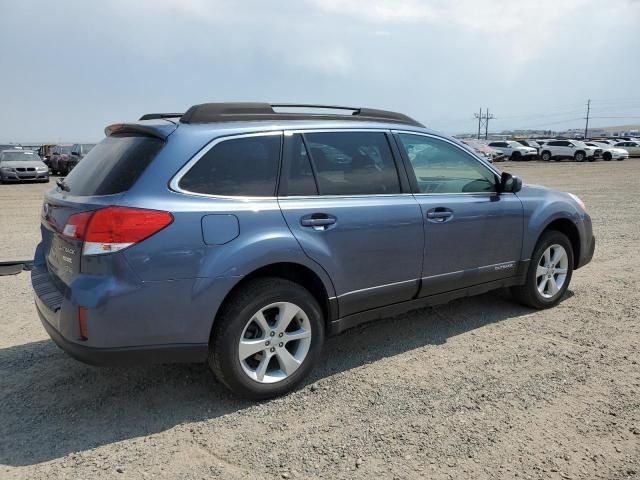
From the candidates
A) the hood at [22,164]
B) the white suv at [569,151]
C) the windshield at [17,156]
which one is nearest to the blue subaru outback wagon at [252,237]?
the hood at [22,164]

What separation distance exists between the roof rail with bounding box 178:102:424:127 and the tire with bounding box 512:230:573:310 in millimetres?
1892

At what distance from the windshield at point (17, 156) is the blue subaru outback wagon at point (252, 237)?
73.0 ft

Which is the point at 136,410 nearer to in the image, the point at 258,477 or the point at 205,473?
the point at 205,473

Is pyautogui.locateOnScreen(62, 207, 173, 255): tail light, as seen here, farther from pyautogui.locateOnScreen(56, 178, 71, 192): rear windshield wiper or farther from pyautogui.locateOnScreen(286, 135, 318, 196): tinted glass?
pyautogui.locateOnScreen(286, 135, 318, 196): tinted glass

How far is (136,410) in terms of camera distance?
3.33m

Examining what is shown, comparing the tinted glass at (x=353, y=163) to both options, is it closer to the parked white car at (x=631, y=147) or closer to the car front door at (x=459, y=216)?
the car front door at (x=459, y=216)

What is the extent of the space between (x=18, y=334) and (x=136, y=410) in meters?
1.79

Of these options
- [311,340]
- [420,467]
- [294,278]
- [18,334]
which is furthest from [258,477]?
[18,334]

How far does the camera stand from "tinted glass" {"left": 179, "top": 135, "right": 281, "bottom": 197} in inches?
125

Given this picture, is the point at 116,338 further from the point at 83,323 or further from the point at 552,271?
the point at 552,271

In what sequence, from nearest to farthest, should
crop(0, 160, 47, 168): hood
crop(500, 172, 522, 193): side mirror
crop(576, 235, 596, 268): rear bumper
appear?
crop(500, 172, 522, 193): side mirror
crop(576, 235, 596, 268): rear bumper
crop(0, 160, 47, 168): hood

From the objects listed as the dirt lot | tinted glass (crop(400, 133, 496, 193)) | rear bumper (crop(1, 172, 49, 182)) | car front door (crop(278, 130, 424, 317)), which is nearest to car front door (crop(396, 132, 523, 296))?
tinted glass (crop(400, 133, 496, 193))

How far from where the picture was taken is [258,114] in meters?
3.62

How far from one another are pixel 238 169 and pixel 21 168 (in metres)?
21.9
